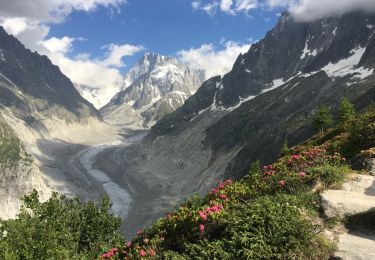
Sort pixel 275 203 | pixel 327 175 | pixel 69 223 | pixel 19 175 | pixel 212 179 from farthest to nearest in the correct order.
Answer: pixel 19 175 < pixel 212 179 < pixel 69 223 < pixel 327 175 < pixel 275 203

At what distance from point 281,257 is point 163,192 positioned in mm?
154464

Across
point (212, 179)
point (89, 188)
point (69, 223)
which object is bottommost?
point (69, 223)

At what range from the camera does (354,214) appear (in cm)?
1388

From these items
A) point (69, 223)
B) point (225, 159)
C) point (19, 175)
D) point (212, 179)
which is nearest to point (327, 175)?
point (69, 223)

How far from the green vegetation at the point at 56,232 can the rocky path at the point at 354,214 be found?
9.31m

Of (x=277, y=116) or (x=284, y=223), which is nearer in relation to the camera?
(x=284, y=223)

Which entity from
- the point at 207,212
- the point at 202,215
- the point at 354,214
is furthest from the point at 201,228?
the point at 354,214

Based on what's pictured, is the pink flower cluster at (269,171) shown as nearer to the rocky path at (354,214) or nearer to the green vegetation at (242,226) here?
the green vegetation at (242,226)

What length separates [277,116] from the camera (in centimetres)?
18650

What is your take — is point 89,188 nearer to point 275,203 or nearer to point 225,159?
point 225,159

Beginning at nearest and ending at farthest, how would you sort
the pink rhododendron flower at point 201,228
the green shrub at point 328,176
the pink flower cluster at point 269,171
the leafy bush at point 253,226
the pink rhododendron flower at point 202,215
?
the leafy bush at point 253,226, the pink rhododendron flower at point 201,228, the pink rhododendron flower at point 202,215, the green shrub at point 328,176, the pink flower cluster at point 269,171

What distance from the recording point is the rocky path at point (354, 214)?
39.9 feet

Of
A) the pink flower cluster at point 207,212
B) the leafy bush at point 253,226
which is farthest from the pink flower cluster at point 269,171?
the pink flower cluster at point 207,212

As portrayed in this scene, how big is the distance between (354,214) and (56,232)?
1321 centimetres
